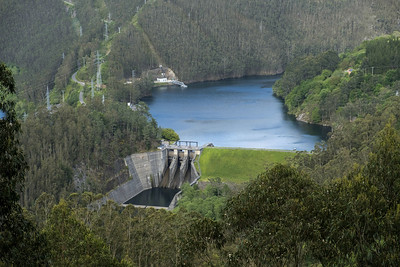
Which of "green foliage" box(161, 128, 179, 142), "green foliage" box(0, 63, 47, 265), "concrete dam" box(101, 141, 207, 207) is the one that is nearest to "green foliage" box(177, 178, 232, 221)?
"concrete dam" box(101, 141, 207, 207)

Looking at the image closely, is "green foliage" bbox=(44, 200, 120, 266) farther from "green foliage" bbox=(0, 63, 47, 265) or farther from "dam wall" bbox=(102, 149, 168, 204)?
"dam wall" bbox=(102, 149, 168, 204)

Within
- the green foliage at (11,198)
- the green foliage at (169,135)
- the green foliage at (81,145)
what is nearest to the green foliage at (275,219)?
the green foliage at (11,198)

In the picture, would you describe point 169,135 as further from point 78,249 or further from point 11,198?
point 11,198

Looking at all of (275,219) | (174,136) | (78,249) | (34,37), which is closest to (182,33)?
(34,37)

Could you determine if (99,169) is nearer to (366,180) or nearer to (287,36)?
(366,180)

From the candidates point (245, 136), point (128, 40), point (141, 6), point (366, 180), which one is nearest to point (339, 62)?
point (245, 136)
